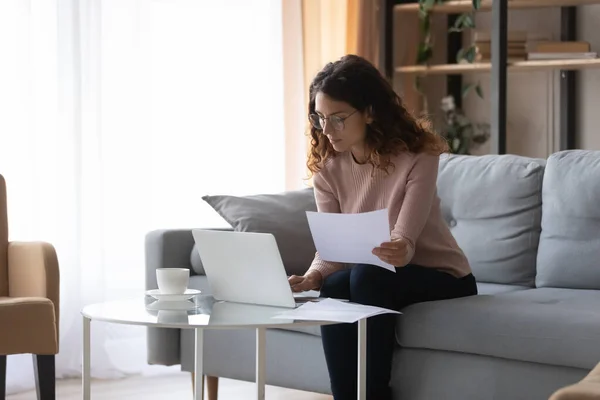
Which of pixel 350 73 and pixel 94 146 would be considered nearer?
pixel 350 73

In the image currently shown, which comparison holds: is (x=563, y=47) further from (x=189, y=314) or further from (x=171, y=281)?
(x=189, y=314)

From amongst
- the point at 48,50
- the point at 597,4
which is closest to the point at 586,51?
the point at 597,4

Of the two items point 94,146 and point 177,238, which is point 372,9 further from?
point 177,238

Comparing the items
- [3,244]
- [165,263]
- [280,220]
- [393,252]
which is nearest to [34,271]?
[3,244]

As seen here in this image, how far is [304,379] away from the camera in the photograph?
2.60 metres

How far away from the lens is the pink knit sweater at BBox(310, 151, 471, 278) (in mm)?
2326

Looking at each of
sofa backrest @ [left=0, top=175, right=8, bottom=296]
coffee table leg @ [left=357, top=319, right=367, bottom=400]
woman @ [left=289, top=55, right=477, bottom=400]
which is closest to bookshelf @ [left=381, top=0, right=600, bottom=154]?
woman @ [left=289, top=55, right=477, bottom=400]

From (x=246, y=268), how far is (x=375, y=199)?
1.65 ft

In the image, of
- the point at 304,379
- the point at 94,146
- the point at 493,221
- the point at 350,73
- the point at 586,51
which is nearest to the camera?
the point at 350,73

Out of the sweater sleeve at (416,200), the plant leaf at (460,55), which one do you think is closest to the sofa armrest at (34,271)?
the sweater sleeve at (416,200)

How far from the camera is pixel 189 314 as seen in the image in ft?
6.34

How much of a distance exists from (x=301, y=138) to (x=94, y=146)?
0.97 meters

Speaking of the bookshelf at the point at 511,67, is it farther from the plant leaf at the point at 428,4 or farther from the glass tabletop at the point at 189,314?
the glass tabletop at the point at 189,314

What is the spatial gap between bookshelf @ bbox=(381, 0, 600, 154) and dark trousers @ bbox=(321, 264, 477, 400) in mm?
1718
